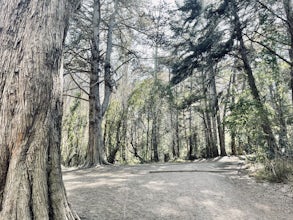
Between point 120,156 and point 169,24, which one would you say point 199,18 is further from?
point 120,156

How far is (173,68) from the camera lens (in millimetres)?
9703

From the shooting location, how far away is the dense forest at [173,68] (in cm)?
660

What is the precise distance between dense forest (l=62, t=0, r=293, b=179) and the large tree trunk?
4.49 metres

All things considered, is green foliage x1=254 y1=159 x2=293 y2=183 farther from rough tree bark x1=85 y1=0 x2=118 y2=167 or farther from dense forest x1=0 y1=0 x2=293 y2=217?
rough tree bark x1=85 y1=0 x2=118 y2=167

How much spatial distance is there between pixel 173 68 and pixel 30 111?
8114 mm

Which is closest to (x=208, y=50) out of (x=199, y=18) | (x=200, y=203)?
(x=199, y=18)

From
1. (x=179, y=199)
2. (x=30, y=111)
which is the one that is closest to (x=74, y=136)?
(x=179, y=199)

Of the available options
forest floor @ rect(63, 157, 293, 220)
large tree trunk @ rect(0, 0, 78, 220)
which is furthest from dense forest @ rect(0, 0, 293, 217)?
forest floor @ rect(63, 157, 293, 220)

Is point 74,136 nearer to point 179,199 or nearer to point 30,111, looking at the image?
point 179,199

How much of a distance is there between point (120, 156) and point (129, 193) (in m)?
11.7

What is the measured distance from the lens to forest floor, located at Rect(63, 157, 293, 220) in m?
3.10

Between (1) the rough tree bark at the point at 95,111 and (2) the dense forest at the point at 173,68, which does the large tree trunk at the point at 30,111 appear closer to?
(2) the dense forest at the point at 173,68

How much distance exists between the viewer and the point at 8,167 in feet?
6.38

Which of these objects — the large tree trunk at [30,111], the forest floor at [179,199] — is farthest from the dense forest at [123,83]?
the forest floor at [179,199]
